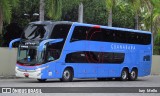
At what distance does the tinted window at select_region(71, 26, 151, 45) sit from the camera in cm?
2736

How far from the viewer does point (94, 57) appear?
2888 cm

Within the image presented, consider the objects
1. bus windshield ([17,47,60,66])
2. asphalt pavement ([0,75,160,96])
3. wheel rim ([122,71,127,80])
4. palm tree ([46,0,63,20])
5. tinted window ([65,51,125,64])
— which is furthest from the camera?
palm tree ([46,0,63,20])

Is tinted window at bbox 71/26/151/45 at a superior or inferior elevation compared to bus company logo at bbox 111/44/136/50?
superior

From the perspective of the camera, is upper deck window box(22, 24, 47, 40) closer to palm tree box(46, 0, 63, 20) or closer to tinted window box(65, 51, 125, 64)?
tinted window box(65, 51, 125, 64)

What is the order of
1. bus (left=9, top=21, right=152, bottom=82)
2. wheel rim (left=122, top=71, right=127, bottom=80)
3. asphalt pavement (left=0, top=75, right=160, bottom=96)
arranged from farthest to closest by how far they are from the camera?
wheel rim (left=122, top=71, right=127, bottom=80), bus (left=9, top=21, right=152, bottom=82), asphalt pavement (left=0, top=75, right=160, bottom=96)

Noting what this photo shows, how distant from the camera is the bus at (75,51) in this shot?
84.3 ft

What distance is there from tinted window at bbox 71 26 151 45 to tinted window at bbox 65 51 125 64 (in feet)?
3.10

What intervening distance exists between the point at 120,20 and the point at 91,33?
29.6m

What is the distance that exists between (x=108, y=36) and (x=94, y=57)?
6.32 feet

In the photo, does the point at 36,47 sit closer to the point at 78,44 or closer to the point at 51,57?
the point at 51,57

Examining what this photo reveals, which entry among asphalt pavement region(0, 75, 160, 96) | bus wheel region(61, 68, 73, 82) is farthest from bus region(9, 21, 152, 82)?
asphalt pavement region(0, 75, 160, 96)

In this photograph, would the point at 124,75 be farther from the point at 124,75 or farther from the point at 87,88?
the point at 87,88

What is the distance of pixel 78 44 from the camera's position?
2727 cm

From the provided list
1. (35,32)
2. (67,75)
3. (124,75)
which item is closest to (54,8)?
(124,75)
